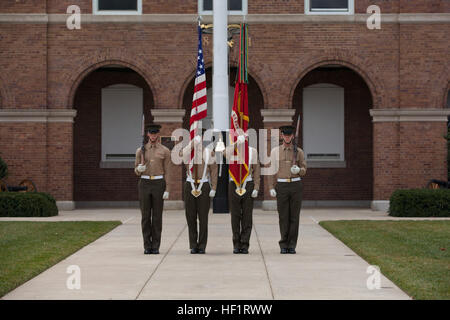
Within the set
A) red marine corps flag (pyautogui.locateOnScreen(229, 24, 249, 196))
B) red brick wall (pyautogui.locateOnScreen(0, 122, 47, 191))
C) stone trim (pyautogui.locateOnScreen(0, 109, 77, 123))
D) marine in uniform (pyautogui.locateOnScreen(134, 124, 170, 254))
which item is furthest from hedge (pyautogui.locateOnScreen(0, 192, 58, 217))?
marine in uniform (pyautogui.locateOnScreen(134, 124, 170, 254))

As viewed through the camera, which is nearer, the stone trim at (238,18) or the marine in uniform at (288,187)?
the marine in uniform at (288,187)

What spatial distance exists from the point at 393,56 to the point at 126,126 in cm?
869

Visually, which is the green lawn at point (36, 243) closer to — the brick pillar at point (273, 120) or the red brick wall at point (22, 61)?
the brick pillar at point (273, 120)

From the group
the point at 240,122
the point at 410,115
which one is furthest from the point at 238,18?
the point at 240,122

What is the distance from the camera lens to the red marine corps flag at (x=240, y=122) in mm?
13141

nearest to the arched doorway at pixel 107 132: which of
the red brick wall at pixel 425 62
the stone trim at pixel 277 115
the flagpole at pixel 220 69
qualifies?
the stone trim at pixel 277 115

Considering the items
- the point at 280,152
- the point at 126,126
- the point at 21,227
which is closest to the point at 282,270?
the point at 280,152

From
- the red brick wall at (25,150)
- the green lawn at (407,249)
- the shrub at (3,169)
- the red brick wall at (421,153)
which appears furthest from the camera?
the red brick wall at (25,150)

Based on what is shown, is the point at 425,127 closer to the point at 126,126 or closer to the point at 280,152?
the point at 126,126

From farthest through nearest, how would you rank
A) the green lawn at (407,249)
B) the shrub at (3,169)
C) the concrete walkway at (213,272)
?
the shrub at (3,169), the green lawn at (407,249), the concrete walkway at (213,272)

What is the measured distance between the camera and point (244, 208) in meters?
13.2

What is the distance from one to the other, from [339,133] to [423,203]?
600 cm

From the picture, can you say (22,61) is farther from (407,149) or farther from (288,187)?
(288,187)

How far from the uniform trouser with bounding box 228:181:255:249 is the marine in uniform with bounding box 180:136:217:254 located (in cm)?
40
